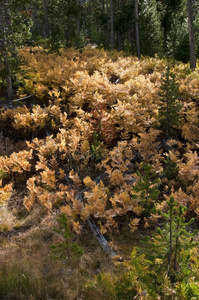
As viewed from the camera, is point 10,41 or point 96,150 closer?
point 96,150

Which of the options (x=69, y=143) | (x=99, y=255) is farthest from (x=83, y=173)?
(x=99, y=255)

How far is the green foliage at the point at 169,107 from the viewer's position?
527 cm

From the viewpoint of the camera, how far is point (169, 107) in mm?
5684

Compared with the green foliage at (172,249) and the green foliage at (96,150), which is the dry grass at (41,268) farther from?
the green foliage at (96,150)

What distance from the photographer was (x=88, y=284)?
8.41ft

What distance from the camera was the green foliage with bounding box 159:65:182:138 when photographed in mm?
5266

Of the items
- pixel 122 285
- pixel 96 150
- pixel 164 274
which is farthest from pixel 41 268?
pixel 96 150

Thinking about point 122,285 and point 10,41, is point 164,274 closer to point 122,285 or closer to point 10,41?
point 122,285

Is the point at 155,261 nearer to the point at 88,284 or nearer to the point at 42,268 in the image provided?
the point at 88,284

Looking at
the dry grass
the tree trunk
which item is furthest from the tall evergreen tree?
the tree trunk

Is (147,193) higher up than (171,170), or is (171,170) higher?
(171,170)

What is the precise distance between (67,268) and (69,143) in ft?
9.91

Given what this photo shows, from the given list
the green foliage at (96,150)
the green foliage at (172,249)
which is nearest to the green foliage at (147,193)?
the green foliage at (172,249)

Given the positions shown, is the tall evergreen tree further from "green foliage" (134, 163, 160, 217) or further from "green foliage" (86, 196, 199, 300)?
"green foliage" (86, 196, 199, 300)
